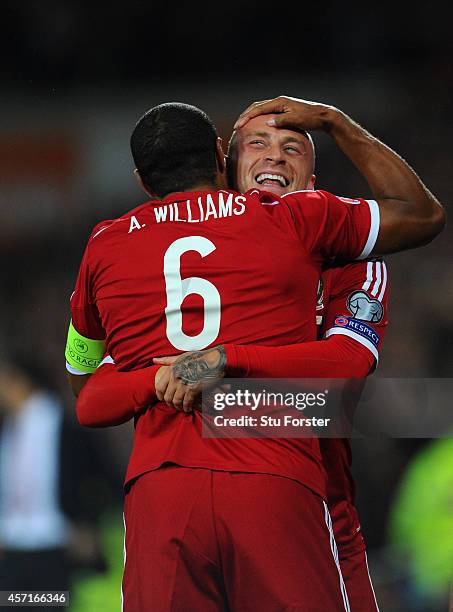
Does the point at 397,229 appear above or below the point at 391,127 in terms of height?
below

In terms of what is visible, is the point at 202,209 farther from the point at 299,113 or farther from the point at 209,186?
the point at 299,113

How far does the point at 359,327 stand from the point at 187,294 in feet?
1.60

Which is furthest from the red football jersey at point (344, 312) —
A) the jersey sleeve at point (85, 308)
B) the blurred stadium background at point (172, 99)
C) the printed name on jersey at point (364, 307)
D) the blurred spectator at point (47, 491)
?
the blurred stadium background at point (172, 99)

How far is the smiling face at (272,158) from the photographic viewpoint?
252cm

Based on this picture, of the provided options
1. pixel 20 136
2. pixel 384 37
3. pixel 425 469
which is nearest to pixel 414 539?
pixel 425 469

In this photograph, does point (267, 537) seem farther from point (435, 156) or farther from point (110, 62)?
point (110, 62)

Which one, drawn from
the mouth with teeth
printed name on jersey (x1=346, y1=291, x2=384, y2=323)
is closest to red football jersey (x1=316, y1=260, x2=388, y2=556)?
printed name on jersey (x1=346, y1=291, x2=384, y2=323)

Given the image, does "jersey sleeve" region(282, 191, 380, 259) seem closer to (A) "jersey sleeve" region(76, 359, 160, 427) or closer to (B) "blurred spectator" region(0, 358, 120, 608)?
(A) "jersey sleeve" region(76, 359, 160, 427)

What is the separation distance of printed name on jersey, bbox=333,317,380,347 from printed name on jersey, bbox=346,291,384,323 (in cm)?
2

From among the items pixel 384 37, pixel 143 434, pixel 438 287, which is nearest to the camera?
pixel 143 434

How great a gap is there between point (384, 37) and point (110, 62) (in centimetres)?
160

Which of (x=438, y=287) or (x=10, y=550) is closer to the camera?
(x=10, y=550)

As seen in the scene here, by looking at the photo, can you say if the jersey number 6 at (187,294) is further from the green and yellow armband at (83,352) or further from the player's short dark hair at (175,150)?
the green and yellow armband at (83,352)

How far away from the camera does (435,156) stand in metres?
5.17
